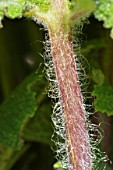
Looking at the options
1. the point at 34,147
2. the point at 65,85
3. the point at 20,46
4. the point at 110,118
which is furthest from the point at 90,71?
the point at 20,46

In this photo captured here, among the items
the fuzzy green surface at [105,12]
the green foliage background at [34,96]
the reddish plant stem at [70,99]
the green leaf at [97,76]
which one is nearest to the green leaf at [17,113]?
the green foliage background at [34,96]

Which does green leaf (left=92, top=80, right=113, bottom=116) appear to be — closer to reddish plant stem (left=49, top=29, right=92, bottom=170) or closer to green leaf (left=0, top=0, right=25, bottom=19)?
reddish plant stem (left=49, top=29, right=92, bottom=170)

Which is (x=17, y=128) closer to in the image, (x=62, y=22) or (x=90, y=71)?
(x=90, y=71)

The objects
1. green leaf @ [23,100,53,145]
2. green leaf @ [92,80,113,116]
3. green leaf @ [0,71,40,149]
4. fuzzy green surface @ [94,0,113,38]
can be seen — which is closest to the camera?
fuzzy green surface @ [94,0,113,38]

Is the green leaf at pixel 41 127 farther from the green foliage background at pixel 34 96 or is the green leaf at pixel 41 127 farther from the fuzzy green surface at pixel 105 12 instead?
the fuzzy green surface at pixel 105 12

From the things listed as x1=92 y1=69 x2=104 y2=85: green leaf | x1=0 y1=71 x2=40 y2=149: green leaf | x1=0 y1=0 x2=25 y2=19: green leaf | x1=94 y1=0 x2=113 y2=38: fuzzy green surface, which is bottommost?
x1=0 y1=71 x2=40 y2=149: green leaf

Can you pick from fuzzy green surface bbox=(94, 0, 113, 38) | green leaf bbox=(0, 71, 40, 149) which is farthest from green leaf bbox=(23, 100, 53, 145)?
fuzzy green surface bbox=(94, 0, 113, 38)

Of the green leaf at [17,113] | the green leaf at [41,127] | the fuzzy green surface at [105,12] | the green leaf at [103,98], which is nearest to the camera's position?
the fuzzy green surface at [105,12]

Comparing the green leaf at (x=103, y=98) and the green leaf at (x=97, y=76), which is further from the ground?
the green leaf at (x=97, y=76)
